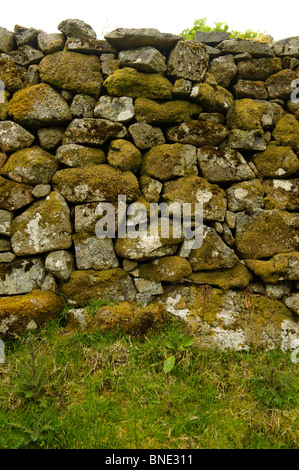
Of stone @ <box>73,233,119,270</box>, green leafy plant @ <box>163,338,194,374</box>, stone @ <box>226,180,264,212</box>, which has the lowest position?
green leafy plant @ <box>163,338,194,374</box>

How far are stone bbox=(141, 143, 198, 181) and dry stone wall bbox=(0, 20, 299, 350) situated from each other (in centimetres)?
1

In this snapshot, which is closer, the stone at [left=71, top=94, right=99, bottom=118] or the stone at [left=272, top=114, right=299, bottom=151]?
the stone at [left=71, top=94, right=99, bottom=118]

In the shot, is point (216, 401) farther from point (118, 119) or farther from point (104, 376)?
point (118, 119)

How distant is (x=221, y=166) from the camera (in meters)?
3.76

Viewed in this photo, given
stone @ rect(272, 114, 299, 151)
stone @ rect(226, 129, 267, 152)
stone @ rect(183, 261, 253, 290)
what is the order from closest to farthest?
stone @ rect(183, 261, 253, 290) < stone @ rect(226, 129, 267, 152) < stone @ rect(272, 114, 299, 151)

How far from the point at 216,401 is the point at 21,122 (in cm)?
379

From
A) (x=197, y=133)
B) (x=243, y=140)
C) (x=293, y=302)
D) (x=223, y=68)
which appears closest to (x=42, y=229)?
(x=197, y=133)

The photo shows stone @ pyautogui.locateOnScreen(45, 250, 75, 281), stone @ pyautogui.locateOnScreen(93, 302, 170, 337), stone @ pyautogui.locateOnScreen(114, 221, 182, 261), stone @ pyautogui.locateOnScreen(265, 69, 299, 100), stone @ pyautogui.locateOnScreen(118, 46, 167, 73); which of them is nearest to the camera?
stone @ pyautogui.locateOnScreen(93, 302, 170, 337)

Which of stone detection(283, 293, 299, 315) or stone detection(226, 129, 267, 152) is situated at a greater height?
stone detection(226, 129, 267, 152)

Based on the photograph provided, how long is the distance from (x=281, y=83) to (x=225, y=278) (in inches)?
117

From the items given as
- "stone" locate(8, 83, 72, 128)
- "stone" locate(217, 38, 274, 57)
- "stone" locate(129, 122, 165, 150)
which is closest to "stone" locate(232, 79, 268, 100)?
"stone" locate(217, 38, 274, 57)

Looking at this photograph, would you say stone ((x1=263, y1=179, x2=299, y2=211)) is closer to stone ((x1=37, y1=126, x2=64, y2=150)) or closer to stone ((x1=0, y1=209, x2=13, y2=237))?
stone ((x1=37, y1=126, x2=64, y2=150))

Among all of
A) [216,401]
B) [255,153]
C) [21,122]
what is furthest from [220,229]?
[21,122]

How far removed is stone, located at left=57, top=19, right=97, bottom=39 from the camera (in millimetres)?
3676
